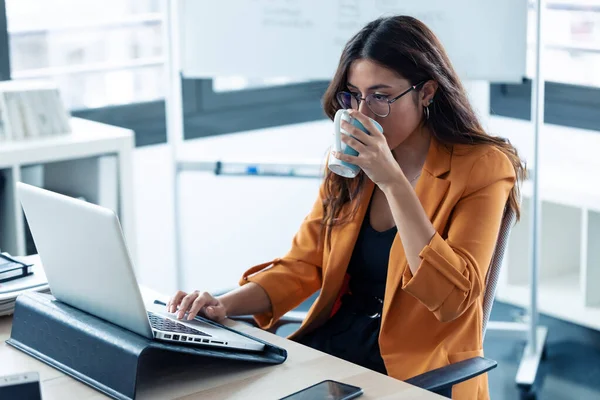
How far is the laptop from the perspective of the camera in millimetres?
1247

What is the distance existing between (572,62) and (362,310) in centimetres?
200

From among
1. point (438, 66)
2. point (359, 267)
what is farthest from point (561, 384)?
point (438, 66)

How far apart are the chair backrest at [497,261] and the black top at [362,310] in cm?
21

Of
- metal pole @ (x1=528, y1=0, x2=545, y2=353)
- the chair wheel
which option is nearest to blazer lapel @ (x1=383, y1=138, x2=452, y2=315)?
metal pole @ (x1=528, y1=0, x2=545, y2=353)

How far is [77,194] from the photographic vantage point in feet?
9.75

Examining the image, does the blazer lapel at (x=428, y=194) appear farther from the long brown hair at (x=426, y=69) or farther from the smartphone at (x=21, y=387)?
the smartphone at (x=21, y=387)

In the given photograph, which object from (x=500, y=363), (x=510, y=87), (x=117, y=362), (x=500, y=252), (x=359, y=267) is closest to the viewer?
(x=117, y=362)

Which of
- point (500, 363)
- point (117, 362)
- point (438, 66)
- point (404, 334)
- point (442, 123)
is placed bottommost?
point (500, 363)

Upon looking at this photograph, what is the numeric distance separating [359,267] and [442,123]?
34cm

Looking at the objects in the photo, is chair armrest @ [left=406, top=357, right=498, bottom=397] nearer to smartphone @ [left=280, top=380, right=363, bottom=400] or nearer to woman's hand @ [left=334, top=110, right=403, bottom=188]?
smartphone @ [left=280, top=380, right=363, bottom=400]

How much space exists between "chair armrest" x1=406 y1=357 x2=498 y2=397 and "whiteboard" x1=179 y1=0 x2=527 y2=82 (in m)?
1.51

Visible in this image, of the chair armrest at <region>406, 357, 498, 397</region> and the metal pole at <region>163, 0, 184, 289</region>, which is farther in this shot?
the metal pole at <region>163, 0, 184, 289</region>

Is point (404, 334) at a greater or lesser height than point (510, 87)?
lesser

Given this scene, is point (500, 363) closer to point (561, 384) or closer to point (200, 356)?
point (561, 384)
